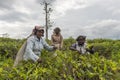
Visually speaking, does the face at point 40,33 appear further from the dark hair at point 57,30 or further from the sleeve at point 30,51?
the dark hair at point 57,30

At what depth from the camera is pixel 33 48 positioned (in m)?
8.38

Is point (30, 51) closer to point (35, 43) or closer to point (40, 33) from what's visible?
point (35, 43)

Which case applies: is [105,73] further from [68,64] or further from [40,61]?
[40,61]

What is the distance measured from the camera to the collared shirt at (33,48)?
7.80 metres

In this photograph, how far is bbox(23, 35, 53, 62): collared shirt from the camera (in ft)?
25.6

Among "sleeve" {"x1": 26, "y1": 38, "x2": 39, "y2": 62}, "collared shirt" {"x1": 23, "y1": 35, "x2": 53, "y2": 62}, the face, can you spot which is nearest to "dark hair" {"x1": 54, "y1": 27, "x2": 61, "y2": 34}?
"collared shirt" {"x1": 23, "y1": 35, "x2": 53, "y2": 62}

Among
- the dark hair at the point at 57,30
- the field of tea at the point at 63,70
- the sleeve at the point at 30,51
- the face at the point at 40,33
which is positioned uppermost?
the dark hair at the point at 57,30

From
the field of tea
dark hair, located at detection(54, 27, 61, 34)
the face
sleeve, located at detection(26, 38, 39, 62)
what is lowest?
the field of tea

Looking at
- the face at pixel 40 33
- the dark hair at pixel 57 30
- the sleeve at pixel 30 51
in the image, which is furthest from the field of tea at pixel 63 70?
the dark hair at pixel 57 30

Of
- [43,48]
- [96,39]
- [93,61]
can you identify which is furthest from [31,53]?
[96,39]

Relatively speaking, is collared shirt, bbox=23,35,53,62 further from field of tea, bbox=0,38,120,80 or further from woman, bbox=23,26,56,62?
field of tea, bbox=0,38,120,80

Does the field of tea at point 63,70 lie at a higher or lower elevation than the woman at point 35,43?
lower

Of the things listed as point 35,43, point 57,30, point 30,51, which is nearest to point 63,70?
point 30,51

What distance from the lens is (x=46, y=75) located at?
22.0 ft
